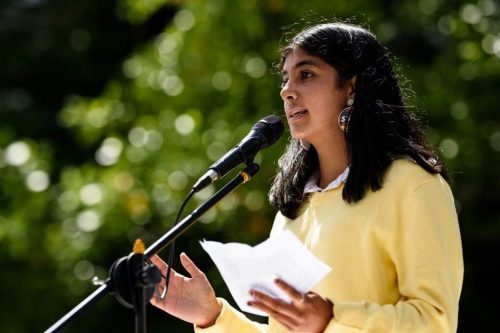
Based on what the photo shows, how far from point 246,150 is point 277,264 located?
1.38ft

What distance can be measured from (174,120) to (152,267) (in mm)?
4696

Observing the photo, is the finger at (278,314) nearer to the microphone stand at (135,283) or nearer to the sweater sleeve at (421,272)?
the sweater sleeve at (421,272)

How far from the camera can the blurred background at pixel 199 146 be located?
6996mm

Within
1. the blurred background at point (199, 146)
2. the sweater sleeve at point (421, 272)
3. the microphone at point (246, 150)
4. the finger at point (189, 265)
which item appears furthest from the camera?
the blurred background at point (199, 146)

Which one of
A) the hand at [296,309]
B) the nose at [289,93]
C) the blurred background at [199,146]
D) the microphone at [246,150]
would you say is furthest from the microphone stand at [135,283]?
the blurred background at [199,146]

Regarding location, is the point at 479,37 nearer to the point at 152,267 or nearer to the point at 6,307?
the point at 6,307

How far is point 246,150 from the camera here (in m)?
2.92

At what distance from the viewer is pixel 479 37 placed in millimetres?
7238

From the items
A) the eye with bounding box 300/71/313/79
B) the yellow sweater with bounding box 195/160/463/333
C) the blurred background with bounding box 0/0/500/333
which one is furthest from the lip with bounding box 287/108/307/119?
the blurred background with bounding box 0/0/500/333

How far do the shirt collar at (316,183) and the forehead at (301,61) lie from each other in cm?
32

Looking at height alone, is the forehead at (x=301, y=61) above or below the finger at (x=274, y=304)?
above

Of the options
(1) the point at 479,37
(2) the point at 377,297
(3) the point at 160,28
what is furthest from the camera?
(3) the point at 160,28

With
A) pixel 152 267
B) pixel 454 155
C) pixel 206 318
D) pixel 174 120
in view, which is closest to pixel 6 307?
pixel 174 120

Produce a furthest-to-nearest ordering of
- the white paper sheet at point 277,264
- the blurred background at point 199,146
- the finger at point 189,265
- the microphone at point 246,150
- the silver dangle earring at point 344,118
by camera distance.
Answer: the blurred background at point 199,146 → the finger at point 189,265 → the silver dangle earring at point 344,118 → the microphone at point 246,150 → the white paper sheet at point 277,264
